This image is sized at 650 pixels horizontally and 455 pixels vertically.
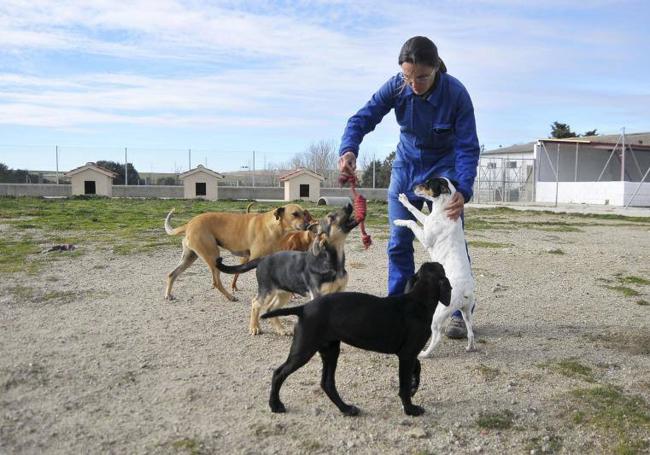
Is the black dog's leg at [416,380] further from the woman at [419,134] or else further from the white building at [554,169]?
the white building at [554,169]

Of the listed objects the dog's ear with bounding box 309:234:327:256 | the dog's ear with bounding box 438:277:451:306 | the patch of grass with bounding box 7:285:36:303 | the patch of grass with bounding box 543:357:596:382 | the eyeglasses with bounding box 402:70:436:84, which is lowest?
the patch of grass with bounding box 543:357:596:382

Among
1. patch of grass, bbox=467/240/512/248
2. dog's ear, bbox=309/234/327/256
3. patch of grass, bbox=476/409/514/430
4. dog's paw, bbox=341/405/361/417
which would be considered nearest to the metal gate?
patch of grass, bbox=467/240/512/248

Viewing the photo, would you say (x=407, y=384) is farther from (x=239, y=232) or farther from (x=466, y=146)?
(x=239, y=232)

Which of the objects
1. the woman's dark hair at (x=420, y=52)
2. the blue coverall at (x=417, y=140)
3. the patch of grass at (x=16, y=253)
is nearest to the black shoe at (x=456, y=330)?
the blue coverall at (x=417, y=140)

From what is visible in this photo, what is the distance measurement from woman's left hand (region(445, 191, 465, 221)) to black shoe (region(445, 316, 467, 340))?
3.25ft

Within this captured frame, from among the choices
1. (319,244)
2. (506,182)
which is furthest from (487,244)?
Answer: (506,182)

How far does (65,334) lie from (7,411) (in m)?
1.68

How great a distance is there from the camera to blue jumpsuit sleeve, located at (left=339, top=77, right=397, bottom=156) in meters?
5.08

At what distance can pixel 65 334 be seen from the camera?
5.13m

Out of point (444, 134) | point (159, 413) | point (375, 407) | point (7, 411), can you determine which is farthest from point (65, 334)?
point (444, 134)

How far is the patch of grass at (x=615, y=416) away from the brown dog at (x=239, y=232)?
393 cm

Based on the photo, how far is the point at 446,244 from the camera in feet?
16.5

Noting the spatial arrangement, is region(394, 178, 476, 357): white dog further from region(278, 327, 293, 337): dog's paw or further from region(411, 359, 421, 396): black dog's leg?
region(278, 327, 293, 337): dog's paw

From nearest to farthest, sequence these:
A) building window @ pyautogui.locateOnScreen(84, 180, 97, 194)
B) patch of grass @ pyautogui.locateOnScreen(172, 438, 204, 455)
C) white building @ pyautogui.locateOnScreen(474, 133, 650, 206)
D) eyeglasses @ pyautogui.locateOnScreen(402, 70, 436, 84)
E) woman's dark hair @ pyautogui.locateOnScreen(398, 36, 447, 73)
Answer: patch of grass @ pyautogui.locateOnScreen(172, 438, 204, 455), woman's dark hair @ pyautogui.locateOnScreen(398, 36, 447, 73), eyeglasses @ pyautogui.locateOnScreen(402, 70, 436, 84), building window @ pyautogui.locateOnScreen(84, 180, 97, 194), white building @ pyautogui.locateOnScreen(474, 133, 650, 206)
